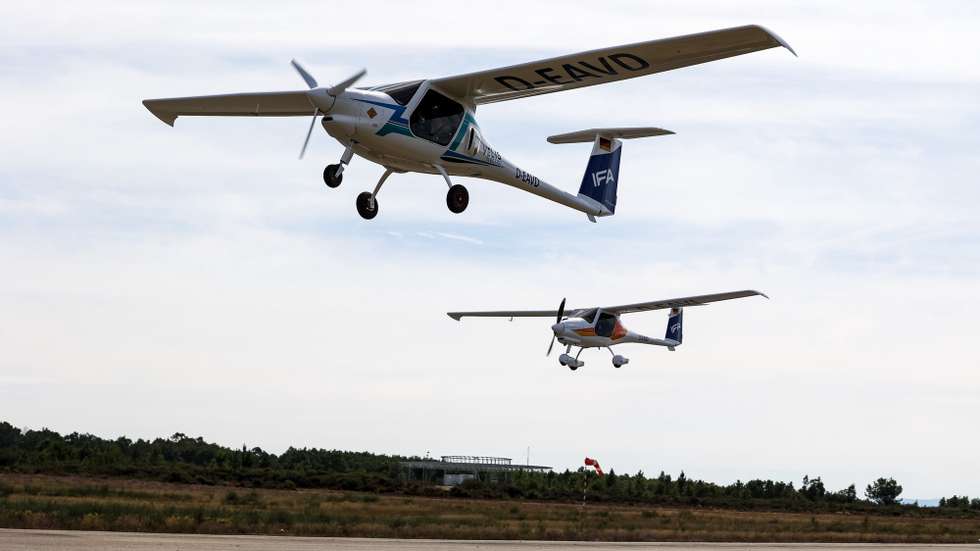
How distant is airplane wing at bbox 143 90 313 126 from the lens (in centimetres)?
2356

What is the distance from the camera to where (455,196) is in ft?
73.4

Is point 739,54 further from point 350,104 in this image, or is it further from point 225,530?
Answer: point 225,530

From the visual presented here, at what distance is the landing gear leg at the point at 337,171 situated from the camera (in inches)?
837

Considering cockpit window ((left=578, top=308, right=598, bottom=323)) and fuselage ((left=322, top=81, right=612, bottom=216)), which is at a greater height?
cockpit window ((left=578, top=308, right=598, bottom=323))

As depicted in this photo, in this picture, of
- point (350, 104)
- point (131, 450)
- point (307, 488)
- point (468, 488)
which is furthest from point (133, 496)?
point (131, 450)

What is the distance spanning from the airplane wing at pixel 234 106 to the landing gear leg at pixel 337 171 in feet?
7.32

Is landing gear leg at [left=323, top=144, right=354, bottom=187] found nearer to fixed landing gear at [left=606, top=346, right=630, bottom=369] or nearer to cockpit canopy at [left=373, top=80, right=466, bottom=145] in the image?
cockpit canopy at [left=373, top=80, right=466, bottom=145]

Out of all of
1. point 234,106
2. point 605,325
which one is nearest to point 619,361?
point 605,325

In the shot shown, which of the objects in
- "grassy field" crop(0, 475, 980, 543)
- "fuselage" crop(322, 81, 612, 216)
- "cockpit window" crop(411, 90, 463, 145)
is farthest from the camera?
"grassy field" crop(0, 475, 980, 543)

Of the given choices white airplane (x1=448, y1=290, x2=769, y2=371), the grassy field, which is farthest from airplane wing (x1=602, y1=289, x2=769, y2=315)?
the grassy field

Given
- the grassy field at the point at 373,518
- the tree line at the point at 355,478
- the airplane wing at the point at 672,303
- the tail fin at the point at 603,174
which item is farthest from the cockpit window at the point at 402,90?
the airplane wing at the point at 672,303

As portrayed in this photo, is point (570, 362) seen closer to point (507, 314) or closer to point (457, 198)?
A: point (507, 314)

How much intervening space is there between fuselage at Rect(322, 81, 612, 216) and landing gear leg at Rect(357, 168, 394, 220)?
1.73 ft

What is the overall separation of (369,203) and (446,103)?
2.28 meters
